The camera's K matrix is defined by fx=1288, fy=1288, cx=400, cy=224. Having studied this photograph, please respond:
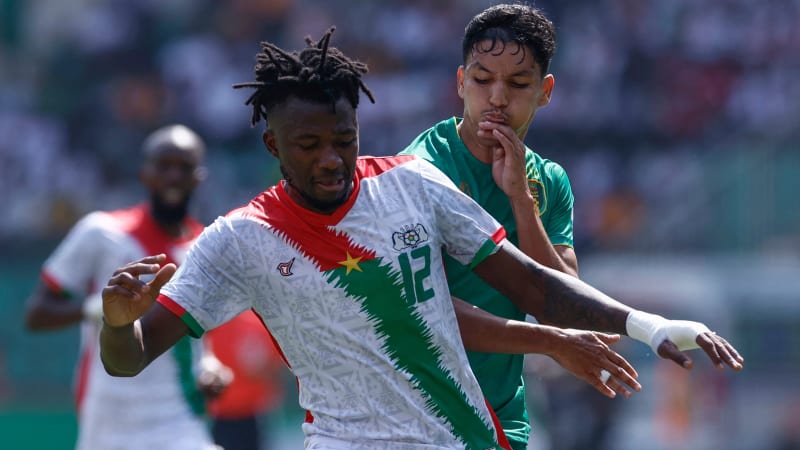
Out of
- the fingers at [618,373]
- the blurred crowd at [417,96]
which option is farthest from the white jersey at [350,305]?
the blurred crowd at [417,96]

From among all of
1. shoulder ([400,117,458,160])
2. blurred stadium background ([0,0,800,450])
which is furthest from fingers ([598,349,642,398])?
blurred stadium background ([0,0,800,450])

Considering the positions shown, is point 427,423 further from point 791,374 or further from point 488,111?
point 791,374

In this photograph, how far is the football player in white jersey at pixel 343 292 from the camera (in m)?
4.18

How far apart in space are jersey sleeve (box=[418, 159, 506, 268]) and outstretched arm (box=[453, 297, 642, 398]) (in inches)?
8.3

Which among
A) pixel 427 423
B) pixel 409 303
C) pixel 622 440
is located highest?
pixel 409 303

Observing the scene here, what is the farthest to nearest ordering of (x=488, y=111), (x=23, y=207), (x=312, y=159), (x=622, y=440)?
(x=23, y=207), (x=622, y=440), (x=488, y=111), (x=312, y=159)

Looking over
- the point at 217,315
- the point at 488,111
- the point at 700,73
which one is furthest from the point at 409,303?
the point at 700,73

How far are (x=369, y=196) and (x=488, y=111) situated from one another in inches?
30.5

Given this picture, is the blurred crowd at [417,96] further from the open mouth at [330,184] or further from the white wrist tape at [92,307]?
the open mouth at [330,184]

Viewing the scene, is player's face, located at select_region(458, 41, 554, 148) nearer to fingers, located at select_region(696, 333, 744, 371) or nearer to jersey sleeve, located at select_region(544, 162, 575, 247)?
jersey sleeve, located at select_region(544, 162, 575, 247)

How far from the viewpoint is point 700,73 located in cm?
1770

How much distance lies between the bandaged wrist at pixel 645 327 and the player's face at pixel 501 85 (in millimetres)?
998

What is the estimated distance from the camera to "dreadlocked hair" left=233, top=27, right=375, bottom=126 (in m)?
4.21

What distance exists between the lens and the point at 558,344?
4250 mm
